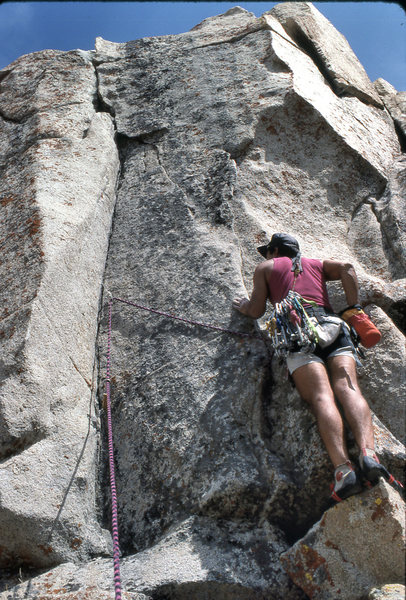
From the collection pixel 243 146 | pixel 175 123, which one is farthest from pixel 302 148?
pixel 175 123

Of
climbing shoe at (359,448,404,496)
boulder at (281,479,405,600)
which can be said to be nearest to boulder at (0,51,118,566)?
boulder at (281,479,405,600)

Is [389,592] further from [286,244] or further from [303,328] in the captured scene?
[286,244]

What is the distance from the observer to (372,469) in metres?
3.34

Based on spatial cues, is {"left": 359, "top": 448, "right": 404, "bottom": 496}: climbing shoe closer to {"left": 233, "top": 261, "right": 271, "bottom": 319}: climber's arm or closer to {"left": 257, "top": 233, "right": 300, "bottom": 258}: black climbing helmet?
{"left": 233, "top": 261, "right": 271, "bottom": 319}: climber's arm

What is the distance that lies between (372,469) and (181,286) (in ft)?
8.29

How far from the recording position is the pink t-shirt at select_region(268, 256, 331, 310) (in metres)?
4.46

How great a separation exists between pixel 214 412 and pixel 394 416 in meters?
1.30

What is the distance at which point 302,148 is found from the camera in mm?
6535

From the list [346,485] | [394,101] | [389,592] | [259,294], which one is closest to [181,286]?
[259,294]

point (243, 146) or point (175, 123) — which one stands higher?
point (175, 123)

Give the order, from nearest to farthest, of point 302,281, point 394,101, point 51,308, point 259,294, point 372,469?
point 372,469 < point 302,281 < point 259,294 < point 51,308 < point 394,101

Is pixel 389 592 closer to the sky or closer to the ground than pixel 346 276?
closer to the ground

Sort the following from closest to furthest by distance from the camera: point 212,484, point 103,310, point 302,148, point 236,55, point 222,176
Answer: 1. point 212,484
2. point 103,310
3. point 222,176
4. point 302,148
5. point 236,55

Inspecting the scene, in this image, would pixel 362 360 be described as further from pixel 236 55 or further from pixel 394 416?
pixel 236 55
